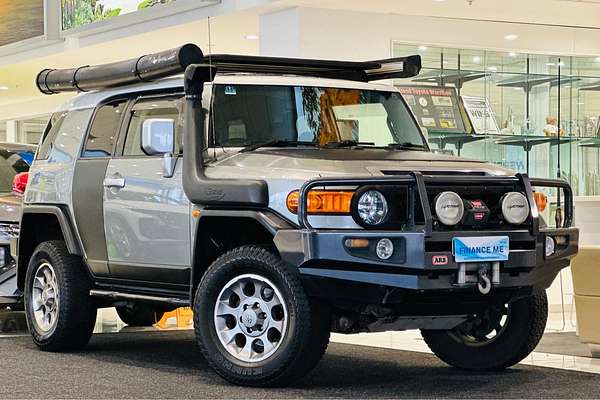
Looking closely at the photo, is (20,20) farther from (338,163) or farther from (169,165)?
(338,163)

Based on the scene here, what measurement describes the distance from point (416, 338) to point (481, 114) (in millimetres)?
3728

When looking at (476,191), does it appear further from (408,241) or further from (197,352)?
(197,352)

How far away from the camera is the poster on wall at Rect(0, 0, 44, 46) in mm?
16172

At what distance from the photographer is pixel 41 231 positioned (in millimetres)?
8375

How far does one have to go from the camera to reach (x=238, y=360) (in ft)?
20.6

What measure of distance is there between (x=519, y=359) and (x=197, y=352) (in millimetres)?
2268

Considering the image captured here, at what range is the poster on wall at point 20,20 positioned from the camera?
16.2 m

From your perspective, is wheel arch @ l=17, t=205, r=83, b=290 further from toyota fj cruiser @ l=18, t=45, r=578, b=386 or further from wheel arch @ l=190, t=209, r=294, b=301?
wheel arch @ l=190, t=209, r=294, b=301

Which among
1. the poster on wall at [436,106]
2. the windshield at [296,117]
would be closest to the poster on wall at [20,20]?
the poster on wall at [436,106]

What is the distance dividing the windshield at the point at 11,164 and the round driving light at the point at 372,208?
5.20 m

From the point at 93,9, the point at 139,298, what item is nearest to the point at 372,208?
the point at 139,298

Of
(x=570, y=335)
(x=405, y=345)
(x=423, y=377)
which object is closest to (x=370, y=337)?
(x=405, y=345)

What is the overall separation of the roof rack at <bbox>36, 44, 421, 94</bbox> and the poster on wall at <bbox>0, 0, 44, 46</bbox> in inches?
318

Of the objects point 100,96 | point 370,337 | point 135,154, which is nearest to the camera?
point 135,154
